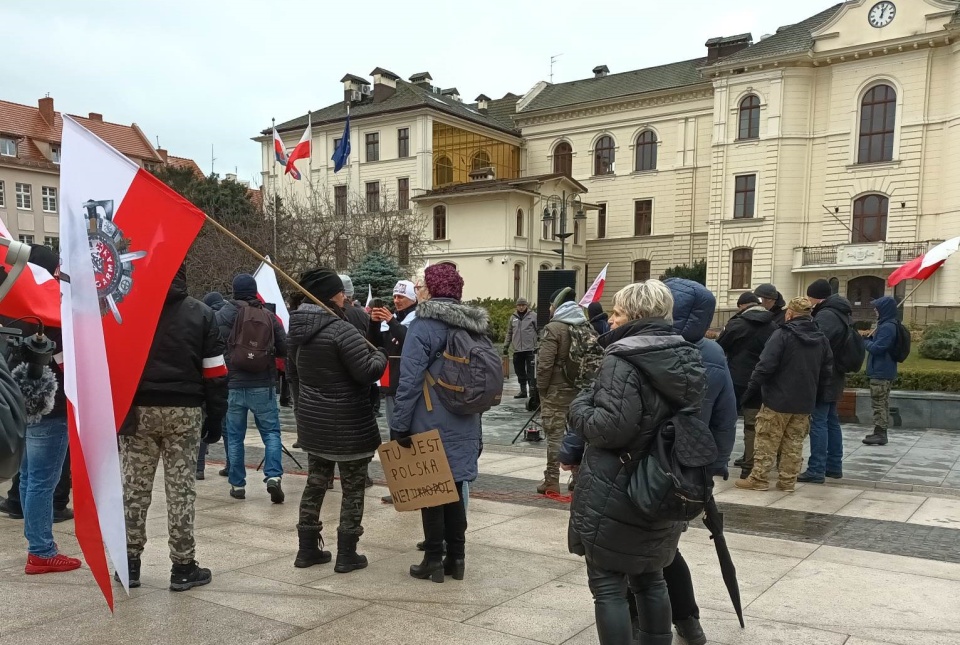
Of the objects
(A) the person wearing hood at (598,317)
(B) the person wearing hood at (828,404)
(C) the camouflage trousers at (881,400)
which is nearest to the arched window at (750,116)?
(C) the camouflage trousers at (881,400)

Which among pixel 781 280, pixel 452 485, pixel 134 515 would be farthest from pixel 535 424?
pixel 781 280

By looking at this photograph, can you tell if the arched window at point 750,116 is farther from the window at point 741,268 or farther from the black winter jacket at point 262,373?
the black winter jacket at point 262,373

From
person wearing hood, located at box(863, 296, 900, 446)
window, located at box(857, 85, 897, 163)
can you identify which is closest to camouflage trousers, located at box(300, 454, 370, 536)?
person wearing hood, located at box(863, 296, 900, 446)

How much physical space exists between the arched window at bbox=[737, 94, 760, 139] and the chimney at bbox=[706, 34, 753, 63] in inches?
253

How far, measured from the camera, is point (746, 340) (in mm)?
7805

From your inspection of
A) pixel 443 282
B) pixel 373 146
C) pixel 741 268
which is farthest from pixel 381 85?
pixel 443 282

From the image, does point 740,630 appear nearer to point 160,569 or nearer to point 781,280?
point 160,569

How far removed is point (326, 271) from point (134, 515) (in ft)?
6.03

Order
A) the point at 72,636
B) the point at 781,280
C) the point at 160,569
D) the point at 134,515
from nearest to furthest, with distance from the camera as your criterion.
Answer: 1. the point at 72,636
2. the point at 134,515
3. the point at 160,569
4. the point at 781,280

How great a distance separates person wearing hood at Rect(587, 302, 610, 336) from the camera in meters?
10.2

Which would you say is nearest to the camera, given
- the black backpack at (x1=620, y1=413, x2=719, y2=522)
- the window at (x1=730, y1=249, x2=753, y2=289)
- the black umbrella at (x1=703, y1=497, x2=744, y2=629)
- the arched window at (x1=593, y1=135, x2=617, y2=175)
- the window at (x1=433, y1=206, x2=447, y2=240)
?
the black backpack at (x1=620, y1=413, x2=719, y2=522)

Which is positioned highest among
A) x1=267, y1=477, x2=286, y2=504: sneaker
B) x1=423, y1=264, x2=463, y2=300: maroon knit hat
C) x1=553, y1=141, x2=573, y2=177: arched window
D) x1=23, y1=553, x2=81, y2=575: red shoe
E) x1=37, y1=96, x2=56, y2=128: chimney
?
x1=37, y1=96, x2=56, y2=128: chimney

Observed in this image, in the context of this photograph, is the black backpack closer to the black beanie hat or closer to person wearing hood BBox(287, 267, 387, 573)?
person wearing hood BBox(287, 267, 387, 573)

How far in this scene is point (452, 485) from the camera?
14.4ft
